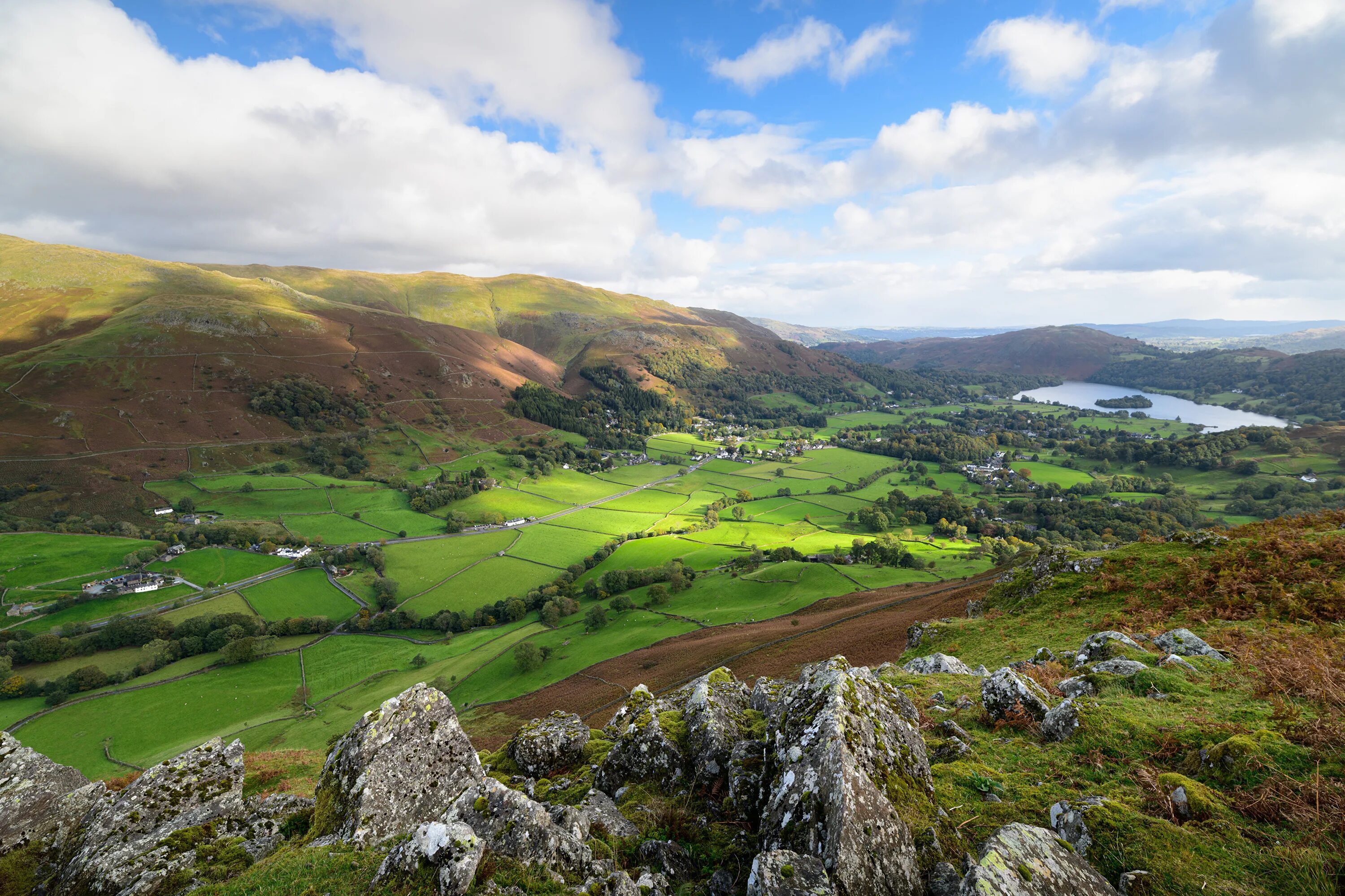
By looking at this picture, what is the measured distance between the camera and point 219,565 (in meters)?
89.1

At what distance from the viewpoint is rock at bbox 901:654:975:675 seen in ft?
62.2

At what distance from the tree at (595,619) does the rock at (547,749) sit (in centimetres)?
5697

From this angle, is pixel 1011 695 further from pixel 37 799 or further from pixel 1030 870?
pixel 37 799

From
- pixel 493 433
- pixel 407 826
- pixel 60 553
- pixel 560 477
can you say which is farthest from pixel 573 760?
pixel 493 433

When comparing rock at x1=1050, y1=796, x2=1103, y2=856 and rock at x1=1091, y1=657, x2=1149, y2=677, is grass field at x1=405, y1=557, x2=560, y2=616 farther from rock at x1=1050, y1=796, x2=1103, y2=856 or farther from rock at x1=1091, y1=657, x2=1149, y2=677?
rock at x1=1050, y1=796, x2=1103, y2=856

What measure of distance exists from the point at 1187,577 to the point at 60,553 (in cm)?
15149

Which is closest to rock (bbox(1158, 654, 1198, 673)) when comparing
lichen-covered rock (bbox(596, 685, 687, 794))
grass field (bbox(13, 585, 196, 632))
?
lichen-covered rock (bbox(596, 685, 687, 794))

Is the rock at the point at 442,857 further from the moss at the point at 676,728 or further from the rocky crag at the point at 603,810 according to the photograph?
the moss at the point at 676,728

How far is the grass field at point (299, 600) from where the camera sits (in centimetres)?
7838

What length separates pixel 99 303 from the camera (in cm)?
18038

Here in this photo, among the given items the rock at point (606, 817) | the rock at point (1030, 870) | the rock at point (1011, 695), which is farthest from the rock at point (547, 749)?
the rock at point (1030, 870)

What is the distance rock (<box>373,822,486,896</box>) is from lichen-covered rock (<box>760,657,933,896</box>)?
4.78 metres

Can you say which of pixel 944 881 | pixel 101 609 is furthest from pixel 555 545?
pixel 944 881

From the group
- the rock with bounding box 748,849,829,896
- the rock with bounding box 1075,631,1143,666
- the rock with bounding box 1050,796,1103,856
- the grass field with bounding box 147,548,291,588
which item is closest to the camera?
the rock with bounding box 748,849,829,896
